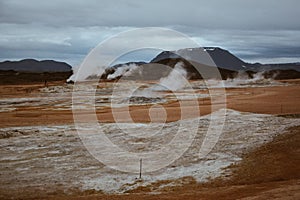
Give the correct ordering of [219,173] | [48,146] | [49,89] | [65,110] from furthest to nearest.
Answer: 1. [49,89]
2. [65,110]
3. [48,146]
4. [219,173]

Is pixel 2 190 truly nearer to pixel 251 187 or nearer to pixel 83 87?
pixel 251 187

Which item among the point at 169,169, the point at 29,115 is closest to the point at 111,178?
the point at 169,169

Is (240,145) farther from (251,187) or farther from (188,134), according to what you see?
(251,187)

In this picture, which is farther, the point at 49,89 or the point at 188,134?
the point at 49,89

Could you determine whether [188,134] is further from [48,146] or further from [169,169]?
[48,146]

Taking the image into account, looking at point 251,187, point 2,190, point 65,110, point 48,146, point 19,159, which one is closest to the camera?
point 251,187

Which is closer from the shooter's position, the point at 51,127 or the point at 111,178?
the point at 111,178

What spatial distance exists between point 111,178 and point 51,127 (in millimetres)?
9859

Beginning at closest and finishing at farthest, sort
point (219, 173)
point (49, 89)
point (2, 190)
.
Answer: point (2, 190) → point (219, 173) → point (49, 89)

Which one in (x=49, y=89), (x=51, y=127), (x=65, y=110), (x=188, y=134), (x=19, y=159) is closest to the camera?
(x=19, y=159)

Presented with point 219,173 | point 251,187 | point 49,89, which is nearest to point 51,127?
point 219,173

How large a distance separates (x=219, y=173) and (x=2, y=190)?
6.98 meters

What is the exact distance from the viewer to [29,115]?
1137 inches

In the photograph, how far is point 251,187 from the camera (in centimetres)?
1129
